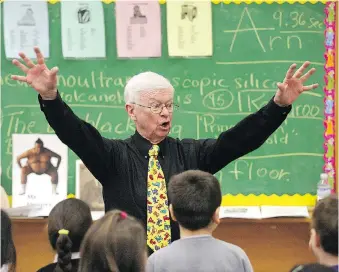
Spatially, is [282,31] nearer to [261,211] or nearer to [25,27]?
[261,211]

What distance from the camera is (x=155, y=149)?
235 cm

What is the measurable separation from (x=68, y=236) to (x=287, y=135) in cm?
178

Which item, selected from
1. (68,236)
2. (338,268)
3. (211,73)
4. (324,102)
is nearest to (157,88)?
(68,236)

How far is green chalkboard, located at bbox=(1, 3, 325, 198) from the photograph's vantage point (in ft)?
11.5

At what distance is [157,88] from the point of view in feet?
7.73

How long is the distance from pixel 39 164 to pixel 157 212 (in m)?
1.45

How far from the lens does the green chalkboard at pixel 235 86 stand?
11.5 feet

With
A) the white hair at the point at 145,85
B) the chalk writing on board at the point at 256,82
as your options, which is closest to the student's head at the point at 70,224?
the white hair at the point at 145,85

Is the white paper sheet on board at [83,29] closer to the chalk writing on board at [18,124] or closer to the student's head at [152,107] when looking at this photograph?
the chalk writing on board at [18,124]

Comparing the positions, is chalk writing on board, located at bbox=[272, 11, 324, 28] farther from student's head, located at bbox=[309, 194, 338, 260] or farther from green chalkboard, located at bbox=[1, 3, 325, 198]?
student's head, located at bbox=[309, 194, 338, 260]

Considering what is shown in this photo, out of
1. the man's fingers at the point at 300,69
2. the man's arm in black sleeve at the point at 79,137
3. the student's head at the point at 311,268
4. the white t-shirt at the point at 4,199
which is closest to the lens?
the student's head at the point at 311,268

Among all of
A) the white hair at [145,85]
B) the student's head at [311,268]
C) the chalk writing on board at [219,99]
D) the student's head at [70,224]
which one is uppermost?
the white hair at [145,85]

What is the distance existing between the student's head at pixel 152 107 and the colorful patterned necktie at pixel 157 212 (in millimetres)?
135

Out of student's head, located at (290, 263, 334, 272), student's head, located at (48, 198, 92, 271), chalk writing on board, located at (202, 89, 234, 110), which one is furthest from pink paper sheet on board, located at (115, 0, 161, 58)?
student's head, located at (290, 263, 334, 272)
